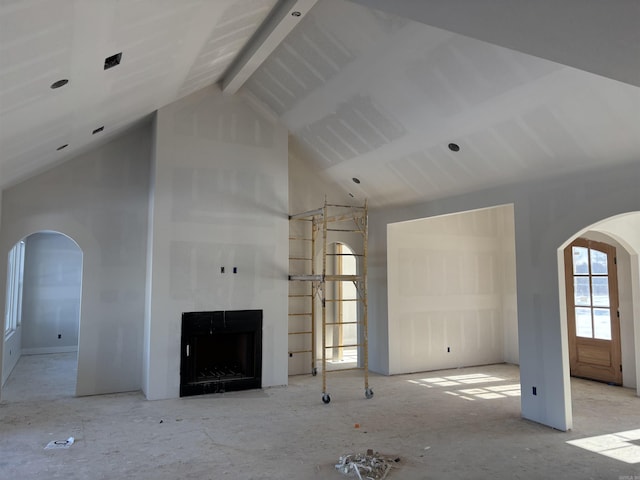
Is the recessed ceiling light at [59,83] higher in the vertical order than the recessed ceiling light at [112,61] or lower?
lower

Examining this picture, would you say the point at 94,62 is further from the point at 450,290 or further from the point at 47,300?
the point at 47,300

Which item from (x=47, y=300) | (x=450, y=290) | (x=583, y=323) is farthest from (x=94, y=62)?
(x=47, y=300)

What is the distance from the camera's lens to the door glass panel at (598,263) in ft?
25.2

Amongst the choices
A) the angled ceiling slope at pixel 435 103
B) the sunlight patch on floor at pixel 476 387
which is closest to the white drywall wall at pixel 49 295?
the angled ceiling slope at pixel 435 103

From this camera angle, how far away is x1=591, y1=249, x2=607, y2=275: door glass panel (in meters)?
7.68

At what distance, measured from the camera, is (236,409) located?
6.05 meters

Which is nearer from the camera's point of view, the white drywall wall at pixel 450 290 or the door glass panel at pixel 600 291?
the door glass panel at pixel 600 291

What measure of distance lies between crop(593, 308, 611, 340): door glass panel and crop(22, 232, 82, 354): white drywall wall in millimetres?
10755

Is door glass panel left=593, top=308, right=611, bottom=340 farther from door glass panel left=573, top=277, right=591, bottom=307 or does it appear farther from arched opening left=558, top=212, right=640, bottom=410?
door glass panel left=573, top=277, right=591, bottom=307

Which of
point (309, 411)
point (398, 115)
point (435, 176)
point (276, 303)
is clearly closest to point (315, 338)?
point (276, 303)

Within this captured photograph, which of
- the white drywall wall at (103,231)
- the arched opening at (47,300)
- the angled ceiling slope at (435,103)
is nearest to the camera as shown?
the angled ceiling slope at (435,103)

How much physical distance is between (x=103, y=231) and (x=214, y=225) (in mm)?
1715

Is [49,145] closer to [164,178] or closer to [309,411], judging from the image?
[164,178]

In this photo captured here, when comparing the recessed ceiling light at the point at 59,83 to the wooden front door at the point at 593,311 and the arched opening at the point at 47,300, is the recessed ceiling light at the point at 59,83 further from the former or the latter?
the wooden front door at the point at 593,311
